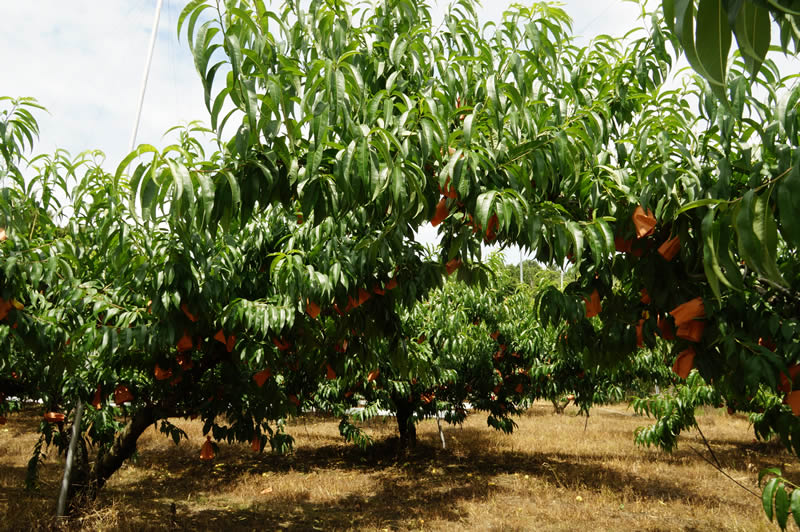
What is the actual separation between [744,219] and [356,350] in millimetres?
3142

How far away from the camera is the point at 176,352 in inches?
156

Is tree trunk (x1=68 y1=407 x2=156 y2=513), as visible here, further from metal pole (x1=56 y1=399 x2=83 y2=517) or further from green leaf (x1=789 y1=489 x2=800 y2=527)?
green leaf (x1=789 y1=489 x2=800 y2=527)

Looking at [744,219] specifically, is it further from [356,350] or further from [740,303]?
[356,350]

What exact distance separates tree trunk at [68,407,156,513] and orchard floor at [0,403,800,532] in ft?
0.54

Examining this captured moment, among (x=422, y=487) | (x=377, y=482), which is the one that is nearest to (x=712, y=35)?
(x=422, y=487)

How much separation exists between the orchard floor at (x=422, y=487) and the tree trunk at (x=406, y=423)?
28 cm

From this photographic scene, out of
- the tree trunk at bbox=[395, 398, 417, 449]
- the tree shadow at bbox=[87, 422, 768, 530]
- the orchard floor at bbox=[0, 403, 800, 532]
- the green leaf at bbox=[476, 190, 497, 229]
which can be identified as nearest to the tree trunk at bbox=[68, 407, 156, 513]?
the orchard floor at bbox=[0, 403, 800, 532]

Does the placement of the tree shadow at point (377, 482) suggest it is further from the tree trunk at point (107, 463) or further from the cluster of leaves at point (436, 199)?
the cluster of leaves at point (436, 199)

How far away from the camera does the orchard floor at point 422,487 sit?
18.9ft

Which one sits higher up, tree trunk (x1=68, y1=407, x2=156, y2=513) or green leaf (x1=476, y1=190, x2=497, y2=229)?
green leaf (x1=476, y1=190, x2=497, y2=229)

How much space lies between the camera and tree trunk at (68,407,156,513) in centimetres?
475

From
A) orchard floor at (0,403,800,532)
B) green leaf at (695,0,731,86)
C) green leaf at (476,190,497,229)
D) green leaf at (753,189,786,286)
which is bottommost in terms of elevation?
orchard floor at (0,403,800,532)

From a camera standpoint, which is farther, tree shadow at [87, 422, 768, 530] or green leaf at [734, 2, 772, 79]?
tree shadow at [87, 422, 768, 530]

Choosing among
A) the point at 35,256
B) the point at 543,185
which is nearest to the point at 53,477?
the point at 35,256
